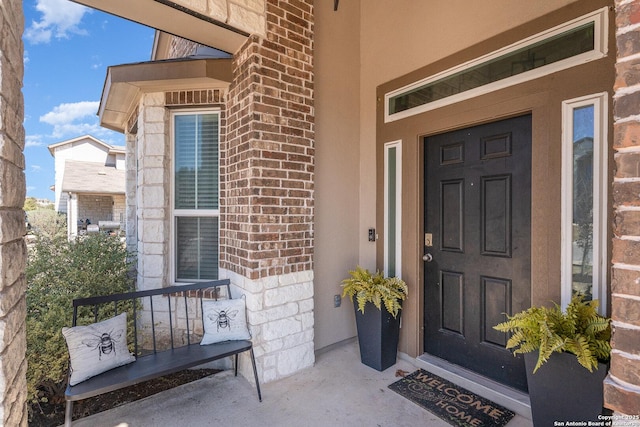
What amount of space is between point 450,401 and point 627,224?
2.05 metres

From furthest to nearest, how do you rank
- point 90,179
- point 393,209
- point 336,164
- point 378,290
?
point 90,179 → point 336,164 → point 393,209 → point 378,290

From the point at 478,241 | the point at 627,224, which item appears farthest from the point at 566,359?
the point at 627,224

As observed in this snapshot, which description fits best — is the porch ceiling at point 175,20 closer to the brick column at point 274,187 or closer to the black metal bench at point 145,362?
the brick column at point 274,187

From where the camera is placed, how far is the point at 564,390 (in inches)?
66.6

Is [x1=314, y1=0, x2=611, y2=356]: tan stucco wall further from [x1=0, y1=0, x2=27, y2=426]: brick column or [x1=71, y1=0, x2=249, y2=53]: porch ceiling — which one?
[x1=0, y1=0, x2=27, y2=426]: brick column

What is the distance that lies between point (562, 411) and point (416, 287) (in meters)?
1.35

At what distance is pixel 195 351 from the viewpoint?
230cm

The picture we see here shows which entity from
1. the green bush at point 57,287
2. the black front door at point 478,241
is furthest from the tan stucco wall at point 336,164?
the green bush at point 57,287

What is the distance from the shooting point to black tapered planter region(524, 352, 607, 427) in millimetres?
1586

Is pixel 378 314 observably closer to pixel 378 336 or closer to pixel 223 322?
pixel 378 336

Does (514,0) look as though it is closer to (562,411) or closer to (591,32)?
(591,32)

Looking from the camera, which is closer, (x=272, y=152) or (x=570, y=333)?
(x=570, y=333)

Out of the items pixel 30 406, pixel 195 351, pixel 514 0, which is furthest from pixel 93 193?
pixel 514 0

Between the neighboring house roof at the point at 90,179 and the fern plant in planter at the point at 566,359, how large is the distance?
1296 centimetres
